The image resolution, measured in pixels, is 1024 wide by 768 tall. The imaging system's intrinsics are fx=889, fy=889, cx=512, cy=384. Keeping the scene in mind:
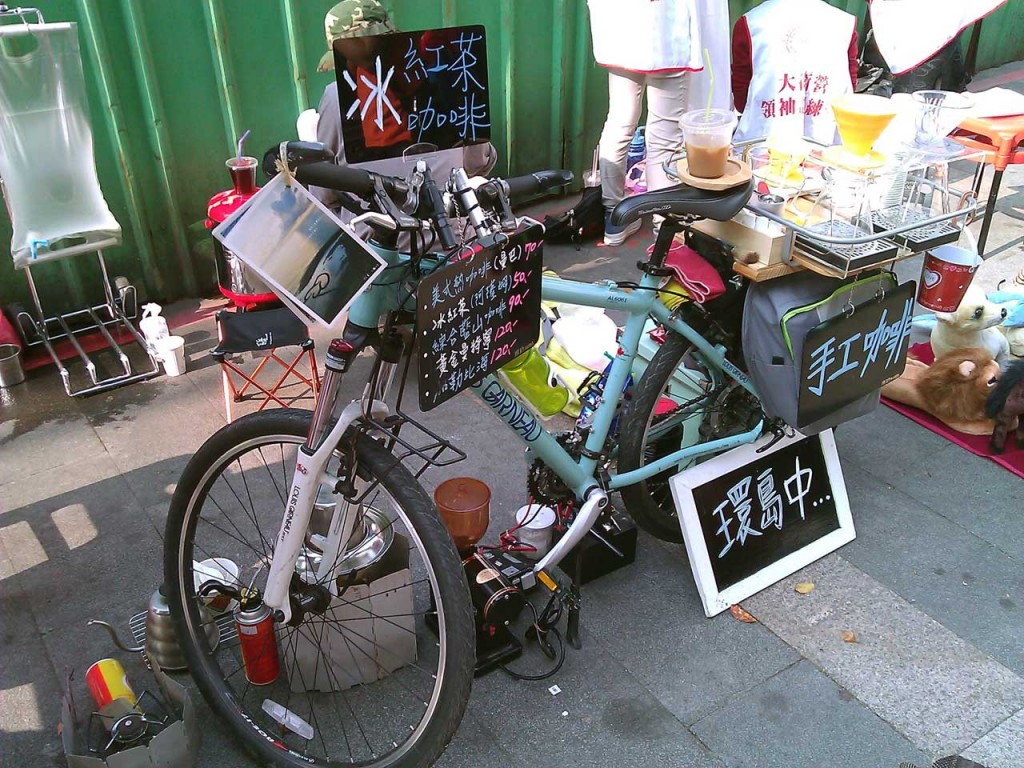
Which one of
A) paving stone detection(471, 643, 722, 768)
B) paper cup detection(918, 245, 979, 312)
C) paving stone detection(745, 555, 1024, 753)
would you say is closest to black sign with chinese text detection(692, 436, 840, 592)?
paving stone detection(745, 555, 1024, 753)

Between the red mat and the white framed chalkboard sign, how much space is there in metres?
0.97

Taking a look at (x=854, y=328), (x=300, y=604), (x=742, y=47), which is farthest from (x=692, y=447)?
(x=742, y=47)

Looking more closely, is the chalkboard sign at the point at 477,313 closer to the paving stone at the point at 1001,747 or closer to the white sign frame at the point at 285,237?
the white sign frame at the point at 285,237

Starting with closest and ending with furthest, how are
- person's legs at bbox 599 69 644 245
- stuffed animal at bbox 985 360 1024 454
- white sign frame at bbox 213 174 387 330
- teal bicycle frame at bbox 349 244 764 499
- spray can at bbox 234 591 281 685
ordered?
white sign frame at bbox 213 174 387 330 < spray can at bbox 234 591 281 685 < teal bicycle frame at bbox 349 244 764 499 < stuffed animal at bbox 985 360 1024 454 < person's legs at bbox 599 69 644 245

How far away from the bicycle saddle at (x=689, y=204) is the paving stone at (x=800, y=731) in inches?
63.7

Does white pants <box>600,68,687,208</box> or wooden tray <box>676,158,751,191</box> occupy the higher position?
wooden tray <box>676,158,751,191</box>

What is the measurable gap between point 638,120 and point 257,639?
4.18 meters

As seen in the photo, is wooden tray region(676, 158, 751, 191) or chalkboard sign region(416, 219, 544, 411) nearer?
chalkboard sign region(416, 219, 544, 411)

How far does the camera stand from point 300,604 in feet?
8.73

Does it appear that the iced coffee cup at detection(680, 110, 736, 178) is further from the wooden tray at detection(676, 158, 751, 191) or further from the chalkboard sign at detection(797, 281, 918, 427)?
the chalkboard sign at detection(797, 281, 918, 427)

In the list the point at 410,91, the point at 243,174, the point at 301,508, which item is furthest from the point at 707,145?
the point at 243,174

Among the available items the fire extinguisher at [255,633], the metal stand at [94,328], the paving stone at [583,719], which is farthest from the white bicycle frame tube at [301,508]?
the metal stand at [94,328]

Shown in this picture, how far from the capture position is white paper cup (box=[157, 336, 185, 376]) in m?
4.70

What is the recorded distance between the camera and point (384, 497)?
2.59m
